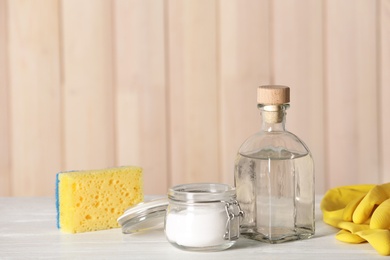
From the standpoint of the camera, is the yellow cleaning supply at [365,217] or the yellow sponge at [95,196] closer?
the yellow cleaning supply at [365,217]

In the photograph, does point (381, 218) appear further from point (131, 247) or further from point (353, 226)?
point (131, 247)

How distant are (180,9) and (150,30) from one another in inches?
3.6

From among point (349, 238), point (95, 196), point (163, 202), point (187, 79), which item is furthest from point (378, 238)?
point (187, 79)

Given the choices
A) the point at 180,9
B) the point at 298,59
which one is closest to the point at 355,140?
the point at 298,59

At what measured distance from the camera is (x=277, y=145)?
1.29 metres

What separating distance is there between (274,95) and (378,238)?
0.83 feet

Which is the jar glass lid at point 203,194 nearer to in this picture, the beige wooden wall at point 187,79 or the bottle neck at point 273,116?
the bottle neck at point 273,116

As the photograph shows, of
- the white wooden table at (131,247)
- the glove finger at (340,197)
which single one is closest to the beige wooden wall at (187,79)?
the glove finger at (340,197)

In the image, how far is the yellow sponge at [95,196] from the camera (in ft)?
4.34

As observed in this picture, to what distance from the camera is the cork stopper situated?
1261mm

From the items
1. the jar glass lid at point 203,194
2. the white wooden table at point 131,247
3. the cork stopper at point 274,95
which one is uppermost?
the cork stopper at point 274,95

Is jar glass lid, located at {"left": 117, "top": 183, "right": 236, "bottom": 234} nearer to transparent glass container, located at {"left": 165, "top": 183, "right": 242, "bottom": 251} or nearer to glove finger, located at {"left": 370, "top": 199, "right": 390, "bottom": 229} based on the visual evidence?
transparent glass container, located at {"left": 165, "top": 183, "right": 242, "bottom": 251}

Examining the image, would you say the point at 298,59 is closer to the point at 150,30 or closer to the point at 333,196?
the point at 150,30

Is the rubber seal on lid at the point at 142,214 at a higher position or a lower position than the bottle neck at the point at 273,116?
lower
